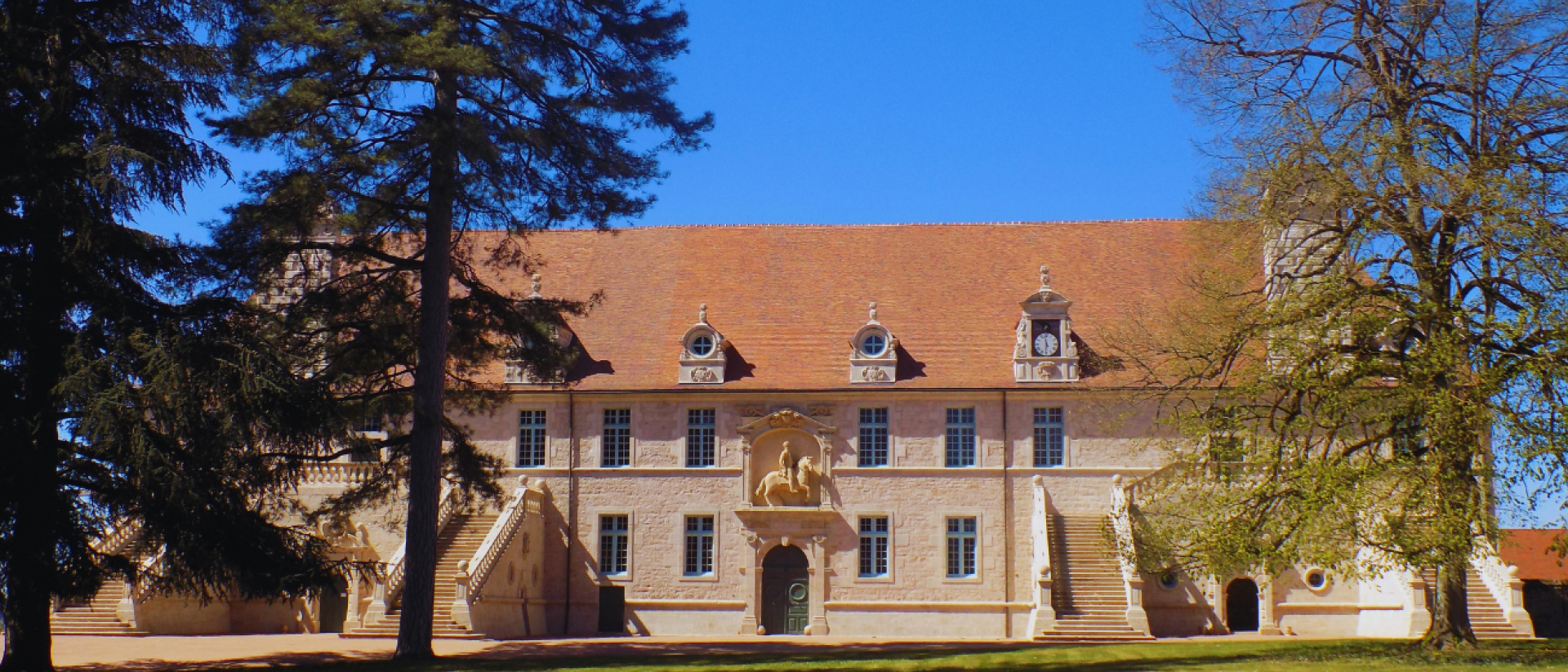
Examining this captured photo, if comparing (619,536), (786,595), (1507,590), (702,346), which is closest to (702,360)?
(702,346)

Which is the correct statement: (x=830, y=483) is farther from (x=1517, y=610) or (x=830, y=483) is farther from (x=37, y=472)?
(x=37, y=472)

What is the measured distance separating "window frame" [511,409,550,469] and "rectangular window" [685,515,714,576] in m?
3.33

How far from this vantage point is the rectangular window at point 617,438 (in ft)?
104

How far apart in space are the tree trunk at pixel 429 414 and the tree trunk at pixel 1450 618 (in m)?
13.8

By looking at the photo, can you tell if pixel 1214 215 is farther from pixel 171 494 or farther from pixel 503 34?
pixel 171 494

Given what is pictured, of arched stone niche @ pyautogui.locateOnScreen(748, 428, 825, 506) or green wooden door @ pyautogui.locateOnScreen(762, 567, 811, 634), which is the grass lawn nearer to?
green wooden door @ pyautogui.locateOnScreen(762, 567, 811, 634)

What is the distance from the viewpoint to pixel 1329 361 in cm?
1966

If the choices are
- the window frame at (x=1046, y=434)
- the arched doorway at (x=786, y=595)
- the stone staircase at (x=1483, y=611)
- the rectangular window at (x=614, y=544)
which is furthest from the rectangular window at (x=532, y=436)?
the stone staircase at (x=1483, y=611)

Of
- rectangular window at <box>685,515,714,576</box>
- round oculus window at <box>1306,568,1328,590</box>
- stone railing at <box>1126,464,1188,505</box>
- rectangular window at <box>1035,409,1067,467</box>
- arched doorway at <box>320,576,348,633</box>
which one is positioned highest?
rectangular window at <box>1035,409,1067,467</box>

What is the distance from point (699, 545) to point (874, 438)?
427 centimetres

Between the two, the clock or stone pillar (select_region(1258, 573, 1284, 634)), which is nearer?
stone pillar (select_region(1258, 573, 1284, 634))

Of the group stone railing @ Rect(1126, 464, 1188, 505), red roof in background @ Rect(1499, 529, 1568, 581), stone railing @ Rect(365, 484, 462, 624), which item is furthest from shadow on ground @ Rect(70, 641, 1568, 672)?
red roof in background @ Rect(1499, 529, 1568, 581)

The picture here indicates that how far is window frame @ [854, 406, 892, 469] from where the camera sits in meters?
31.2

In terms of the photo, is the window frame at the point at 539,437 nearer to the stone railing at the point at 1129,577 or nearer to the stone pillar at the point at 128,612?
the stone pillar at the point at 128,612
